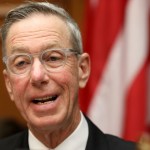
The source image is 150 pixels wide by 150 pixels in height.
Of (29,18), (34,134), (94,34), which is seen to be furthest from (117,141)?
(94,34)

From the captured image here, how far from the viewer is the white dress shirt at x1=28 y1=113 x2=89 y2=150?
162 cm

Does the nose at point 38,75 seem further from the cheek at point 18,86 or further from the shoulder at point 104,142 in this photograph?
the shoulder at point 104,142

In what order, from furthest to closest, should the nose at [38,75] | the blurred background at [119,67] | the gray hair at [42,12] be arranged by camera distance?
the blurred background at [119,67] < the gray hair at [42,12] < the nose at [38,75]

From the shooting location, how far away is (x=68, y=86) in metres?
1.56

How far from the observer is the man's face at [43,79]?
1.52m

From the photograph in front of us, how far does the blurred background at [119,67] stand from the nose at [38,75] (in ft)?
2.73

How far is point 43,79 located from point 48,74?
2cm

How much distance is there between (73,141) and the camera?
1.62 meters

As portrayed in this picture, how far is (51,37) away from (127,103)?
0.83m

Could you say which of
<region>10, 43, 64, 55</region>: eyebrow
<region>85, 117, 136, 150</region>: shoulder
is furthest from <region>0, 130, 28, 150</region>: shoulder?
<region>10, 43, 64, 55</region>: eyebrow

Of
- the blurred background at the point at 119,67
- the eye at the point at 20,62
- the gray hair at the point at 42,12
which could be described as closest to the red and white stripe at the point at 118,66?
the blurred background at the point at 119,67

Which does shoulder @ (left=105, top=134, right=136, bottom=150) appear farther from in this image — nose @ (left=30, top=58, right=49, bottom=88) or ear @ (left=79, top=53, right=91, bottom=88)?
nose @ (left=30, top=58, right=49, bottom=88)

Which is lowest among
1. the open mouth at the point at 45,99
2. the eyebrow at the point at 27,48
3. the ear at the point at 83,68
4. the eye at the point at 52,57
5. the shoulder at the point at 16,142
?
the shoulder at the point at 16,142

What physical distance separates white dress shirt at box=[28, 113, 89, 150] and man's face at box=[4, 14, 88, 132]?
67mm
